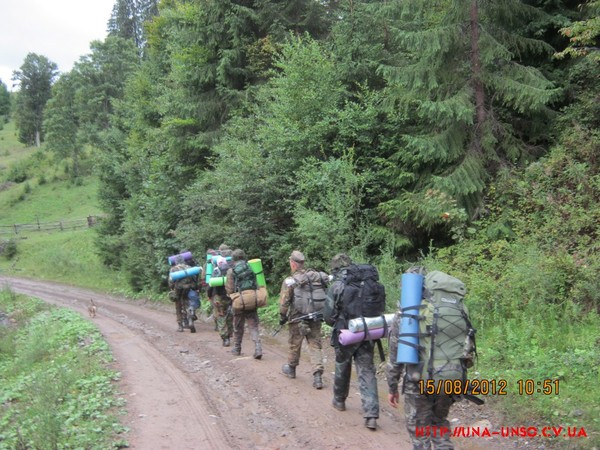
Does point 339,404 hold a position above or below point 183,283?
below

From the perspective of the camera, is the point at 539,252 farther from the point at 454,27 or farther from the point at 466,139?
the point at 454,27

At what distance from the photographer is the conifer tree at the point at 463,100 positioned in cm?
1081

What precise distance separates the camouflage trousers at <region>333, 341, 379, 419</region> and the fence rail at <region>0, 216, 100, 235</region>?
4244 cm

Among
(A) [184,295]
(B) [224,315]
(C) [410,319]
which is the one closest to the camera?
(C) [410,319]

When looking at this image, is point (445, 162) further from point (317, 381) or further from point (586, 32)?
point (317, 381)

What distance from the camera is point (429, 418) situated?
474cm

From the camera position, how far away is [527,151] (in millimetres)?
11641

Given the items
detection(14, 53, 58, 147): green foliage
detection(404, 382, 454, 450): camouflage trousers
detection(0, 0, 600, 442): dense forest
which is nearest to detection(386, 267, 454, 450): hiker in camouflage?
detection(404, 382, 454, 450): camouflage trousers

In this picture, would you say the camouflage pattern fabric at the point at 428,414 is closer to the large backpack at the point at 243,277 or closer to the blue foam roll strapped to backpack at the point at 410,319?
the blue foam roll strapped to backpack at the point at 410,319

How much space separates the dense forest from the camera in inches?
320

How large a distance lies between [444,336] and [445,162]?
314 inches

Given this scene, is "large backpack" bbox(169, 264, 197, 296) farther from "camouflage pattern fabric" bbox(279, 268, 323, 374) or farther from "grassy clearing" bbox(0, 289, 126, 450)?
"camouflage pattern fabric" bbox(279, 268, 323, 374)

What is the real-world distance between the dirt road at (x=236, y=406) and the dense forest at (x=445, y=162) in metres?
2.18

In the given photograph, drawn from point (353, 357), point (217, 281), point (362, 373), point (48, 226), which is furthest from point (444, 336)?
point (48, 226)
